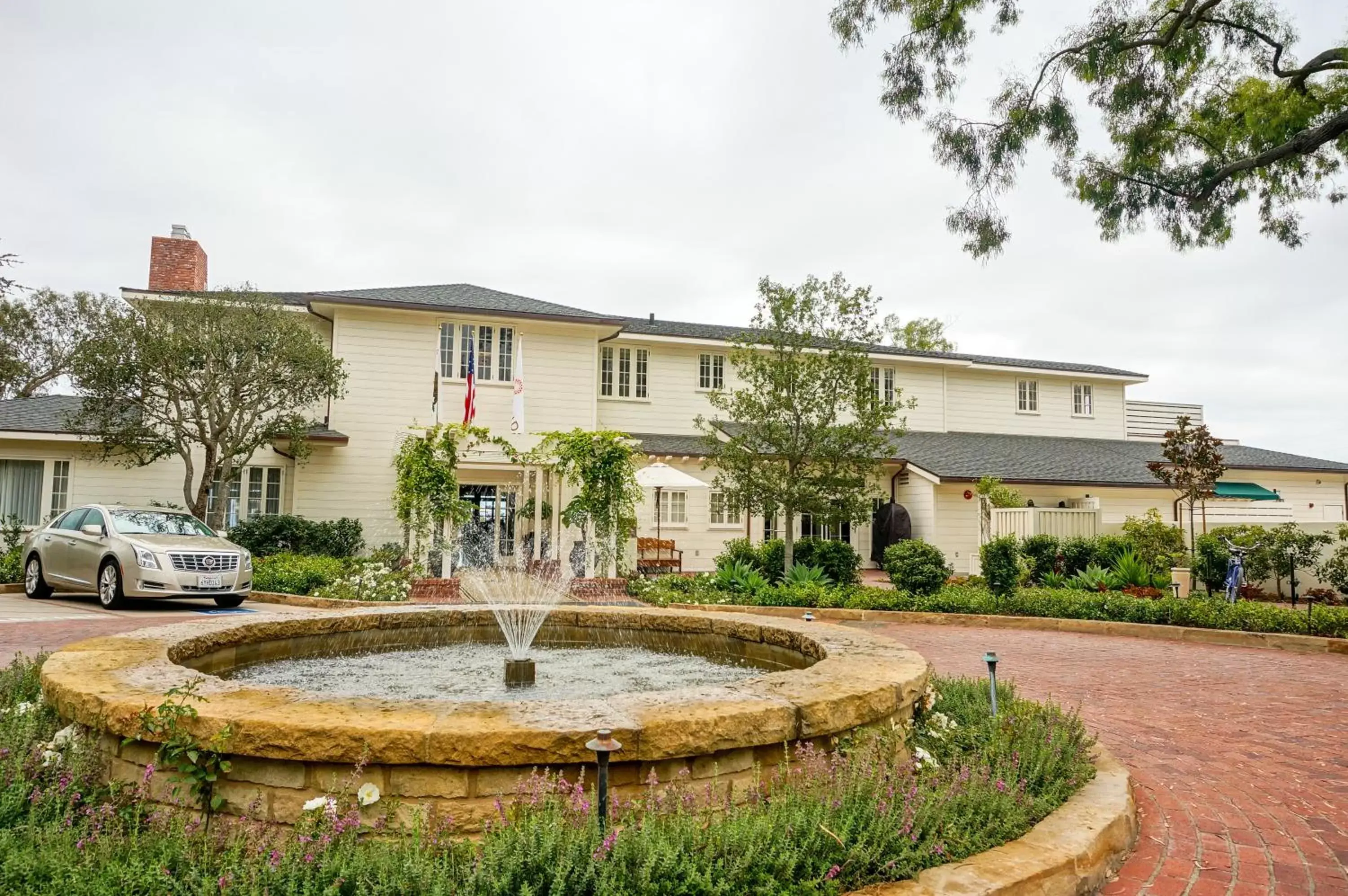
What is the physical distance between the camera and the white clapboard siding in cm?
2891

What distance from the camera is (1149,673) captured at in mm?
8438

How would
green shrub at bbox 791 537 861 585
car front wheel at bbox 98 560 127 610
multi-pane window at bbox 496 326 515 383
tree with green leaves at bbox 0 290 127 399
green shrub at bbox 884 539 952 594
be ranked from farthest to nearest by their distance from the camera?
tree with green leaves at bbox 0 290 127 399, multi-pane window at bbox 496 326 515 383, green shrub at bbox 791 537 861 585, green shrub at bbox 884 539 952 594, car front wheel at bbox 98 560 127 610

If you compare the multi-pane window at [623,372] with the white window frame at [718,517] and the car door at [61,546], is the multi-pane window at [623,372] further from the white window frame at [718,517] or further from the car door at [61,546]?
the car door at [61,546]

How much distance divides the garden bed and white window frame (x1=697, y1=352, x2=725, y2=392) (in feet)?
64.3

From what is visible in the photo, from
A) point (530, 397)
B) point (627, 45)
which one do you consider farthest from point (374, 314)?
point (627, 45)

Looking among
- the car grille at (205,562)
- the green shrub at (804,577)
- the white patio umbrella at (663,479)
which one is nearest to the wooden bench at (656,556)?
the white patio umbrella at (663,479)

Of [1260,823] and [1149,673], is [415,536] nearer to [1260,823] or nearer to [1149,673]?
[1149,673]

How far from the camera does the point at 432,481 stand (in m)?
14.8

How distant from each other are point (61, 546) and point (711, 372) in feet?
52.2

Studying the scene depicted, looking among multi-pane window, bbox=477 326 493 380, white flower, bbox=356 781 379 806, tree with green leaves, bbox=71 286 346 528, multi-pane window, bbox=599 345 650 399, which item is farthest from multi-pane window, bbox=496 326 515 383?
white flower, bbox=356 781 379 806

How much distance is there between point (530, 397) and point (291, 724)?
17812mm

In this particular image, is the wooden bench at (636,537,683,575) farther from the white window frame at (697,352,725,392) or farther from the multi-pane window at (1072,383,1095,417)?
the multi-pane window at (1072,383,1095,417)

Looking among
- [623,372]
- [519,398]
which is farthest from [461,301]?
[623,372]

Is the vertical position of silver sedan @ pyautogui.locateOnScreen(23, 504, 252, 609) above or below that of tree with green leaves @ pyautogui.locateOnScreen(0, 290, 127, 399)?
below
